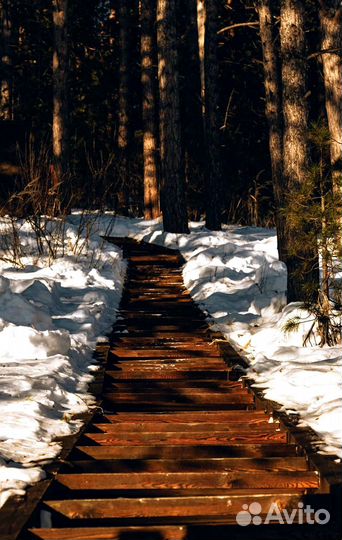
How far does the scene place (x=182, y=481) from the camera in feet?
15.7

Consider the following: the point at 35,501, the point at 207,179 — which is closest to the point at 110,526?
the point at 35,501

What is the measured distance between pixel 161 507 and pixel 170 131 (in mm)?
16572

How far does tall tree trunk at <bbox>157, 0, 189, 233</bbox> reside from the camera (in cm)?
2019

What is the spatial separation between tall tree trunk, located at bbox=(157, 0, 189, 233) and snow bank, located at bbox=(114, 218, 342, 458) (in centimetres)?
66

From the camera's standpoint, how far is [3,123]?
21312 millimetres

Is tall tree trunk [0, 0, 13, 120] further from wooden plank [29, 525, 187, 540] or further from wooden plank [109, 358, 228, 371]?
wooden plank [29, 525, 187, 540]

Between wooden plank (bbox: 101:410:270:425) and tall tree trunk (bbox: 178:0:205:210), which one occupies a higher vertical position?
tall tree trunk (bbox: 178:0:205:210)

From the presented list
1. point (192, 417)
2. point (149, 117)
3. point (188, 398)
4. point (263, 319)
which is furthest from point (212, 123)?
point (192, 417)

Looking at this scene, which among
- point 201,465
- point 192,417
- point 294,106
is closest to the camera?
point 201,465

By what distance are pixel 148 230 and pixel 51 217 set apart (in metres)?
5.57

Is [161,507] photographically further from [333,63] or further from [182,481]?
[333,63]

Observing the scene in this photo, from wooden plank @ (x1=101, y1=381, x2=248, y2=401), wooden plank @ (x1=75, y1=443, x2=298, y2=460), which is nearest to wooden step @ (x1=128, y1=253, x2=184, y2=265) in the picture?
wooden plank @ (x1=101, y1=381, x2=248, y2=401)

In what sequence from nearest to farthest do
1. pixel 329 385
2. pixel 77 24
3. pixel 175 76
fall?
pixel 329 385
pixel 175 76
pixel 77 24

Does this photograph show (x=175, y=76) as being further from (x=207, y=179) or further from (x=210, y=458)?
(x=210, y=458)
